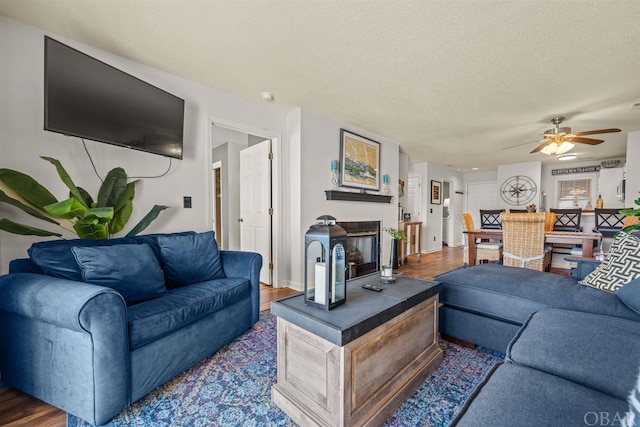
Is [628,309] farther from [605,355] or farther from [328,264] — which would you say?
[328,264]

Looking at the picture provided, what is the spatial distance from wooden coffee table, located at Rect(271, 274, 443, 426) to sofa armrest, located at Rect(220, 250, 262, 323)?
87cm

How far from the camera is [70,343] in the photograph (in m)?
1.25

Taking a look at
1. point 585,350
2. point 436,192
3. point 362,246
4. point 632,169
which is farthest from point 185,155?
point 632,169

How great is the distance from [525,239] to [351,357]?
330 cm

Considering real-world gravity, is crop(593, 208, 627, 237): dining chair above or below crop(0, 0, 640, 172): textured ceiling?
below

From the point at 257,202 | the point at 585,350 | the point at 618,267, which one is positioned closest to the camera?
the point at 585,350

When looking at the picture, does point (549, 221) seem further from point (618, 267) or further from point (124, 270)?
point (124, 270)

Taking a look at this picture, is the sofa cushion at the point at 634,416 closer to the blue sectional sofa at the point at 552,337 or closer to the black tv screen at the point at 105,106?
the blue sectional sofa at the point at 552,337

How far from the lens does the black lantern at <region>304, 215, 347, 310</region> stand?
1.26m

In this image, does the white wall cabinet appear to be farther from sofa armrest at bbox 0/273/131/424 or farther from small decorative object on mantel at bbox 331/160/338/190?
sofa armrest at bbox 0/273/131/424

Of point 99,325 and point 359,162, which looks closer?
point 99,325

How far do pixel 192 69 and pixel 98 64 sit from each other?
79 cm

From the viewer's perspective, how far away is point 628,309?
144 cm

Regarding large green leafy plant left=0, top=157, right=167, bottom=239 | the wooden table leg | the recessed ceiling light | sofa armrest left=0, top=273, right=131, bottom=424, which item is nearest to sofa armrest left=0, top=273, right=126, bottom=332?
sofa armrest left=0, top=273, right=131, bottom=424
